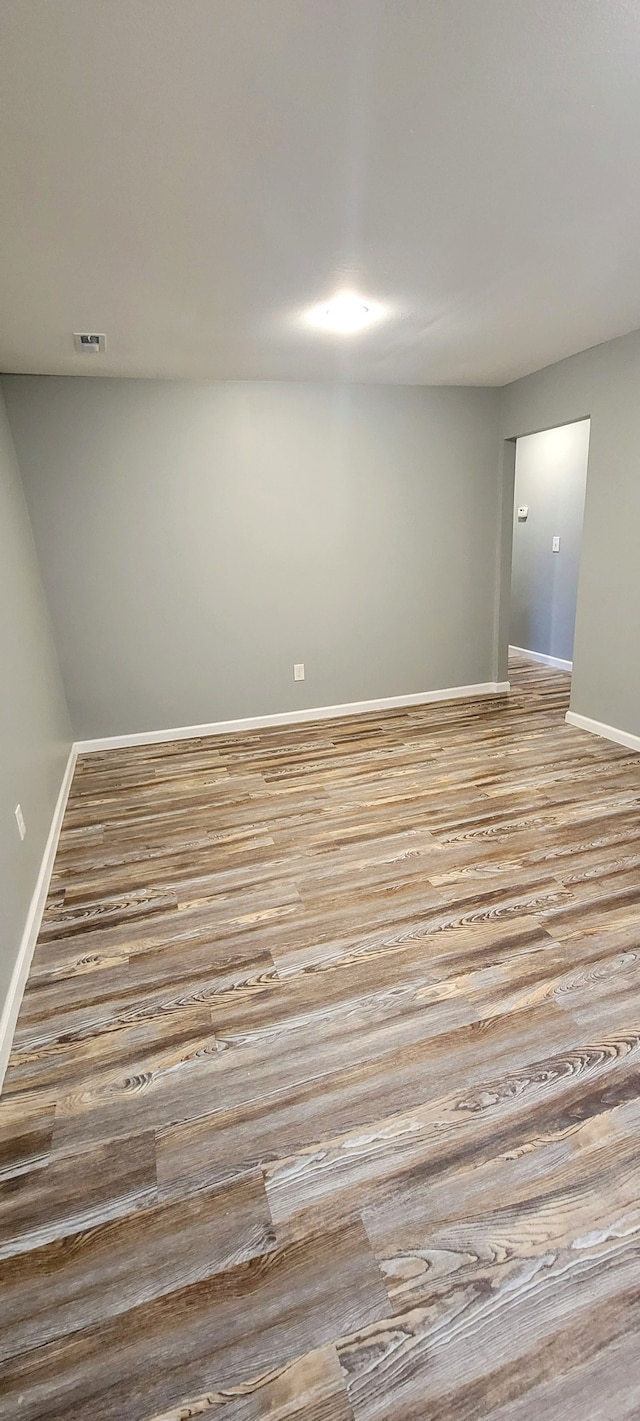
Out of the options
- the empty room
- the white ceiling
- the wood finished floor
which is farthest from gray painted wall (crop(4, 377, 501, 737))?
the wood finished floor

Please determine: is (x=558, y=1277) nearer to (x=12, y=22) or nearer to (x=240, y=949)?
(x=240, y=949)

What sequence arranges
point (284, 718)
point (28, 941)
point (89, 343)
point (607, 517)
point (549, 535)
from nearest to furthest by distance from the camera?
point (28, 941) < point (89, 343) < point (607, 517) < point (284, 718) < point (549, 535)

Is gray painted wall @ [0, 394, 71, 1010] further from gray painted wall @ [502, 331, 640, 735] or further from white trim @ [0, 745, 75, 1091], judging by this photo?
gray painted wall @ [502, 331, 640, 735]

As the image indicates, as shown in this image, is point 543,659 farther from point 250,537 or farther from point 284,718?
point 250,537

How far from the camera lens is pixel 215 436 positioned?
3.72 m

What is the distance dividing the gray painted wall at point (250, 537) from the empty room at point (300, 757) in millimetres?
26

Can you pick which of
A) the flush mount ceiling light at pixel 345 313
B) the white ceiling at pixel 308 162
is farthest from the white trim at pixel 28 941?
the flush mount ceiling light at pixel 345 313

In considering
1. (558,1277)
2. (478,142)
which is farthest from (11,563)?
(558,1277)

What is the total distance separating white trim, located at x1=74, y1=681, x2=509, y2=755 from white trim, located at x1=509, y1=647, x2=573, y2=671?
3.09 ft

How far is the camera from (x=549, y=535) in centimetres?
537

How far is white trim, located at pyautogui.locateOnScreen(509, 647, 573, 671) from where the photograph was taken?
5.51m

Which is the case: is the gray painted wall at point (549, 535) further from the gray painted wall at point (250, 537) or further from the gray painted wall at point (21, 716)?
the gray painted wall at point (21, 716)

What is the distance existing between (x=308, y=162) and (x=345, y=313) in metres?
1.09

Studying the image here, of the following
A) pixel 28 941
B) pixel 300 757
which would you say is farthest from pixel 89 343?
pixel 28 941
